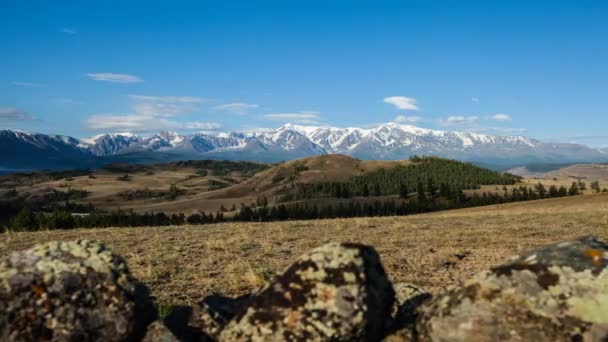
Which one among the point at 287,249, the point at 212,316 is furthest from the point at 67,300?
the point at 287,249

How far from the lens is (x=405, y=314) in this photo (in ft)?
28.9

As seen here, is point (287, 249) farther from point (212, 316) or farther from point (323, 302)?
point (323, 302)

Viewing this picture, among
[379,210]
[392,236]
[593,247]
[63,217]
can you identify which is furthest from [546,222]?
[379,210]

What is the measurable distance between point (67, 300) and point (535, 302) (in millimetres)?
7199

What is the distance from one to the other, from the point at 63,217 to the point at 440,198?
149 m

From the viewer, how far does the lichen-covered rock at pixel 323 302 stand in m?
7.32

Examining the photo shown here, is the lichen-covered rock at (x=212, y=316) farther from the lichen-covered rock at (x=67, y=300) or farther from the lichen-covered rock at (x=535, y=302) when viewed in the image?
the lichen-covered rock at (x=535, y=302)

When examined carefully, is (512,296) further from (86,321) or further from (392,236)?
(392,236)

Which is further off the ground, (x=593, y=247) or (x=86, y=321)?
(x=593, y=247)

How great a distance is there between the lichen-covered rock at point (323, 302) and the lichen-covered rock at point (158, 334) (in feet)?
2.70

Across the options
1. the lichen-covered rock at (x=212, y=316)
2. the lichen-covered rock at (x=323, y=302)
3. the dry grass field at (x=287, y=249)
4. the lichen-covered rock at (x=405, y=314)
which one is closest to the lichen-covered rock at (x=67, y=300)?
the lichen-covered rock at (x=212, y=316)

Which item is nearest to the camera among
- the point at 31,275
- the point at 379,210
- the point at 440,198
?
the point at 31,275

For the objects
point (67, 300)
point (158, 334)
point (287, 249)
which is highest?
point (67, 300)

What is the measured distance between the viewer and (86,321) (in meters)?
7.52
